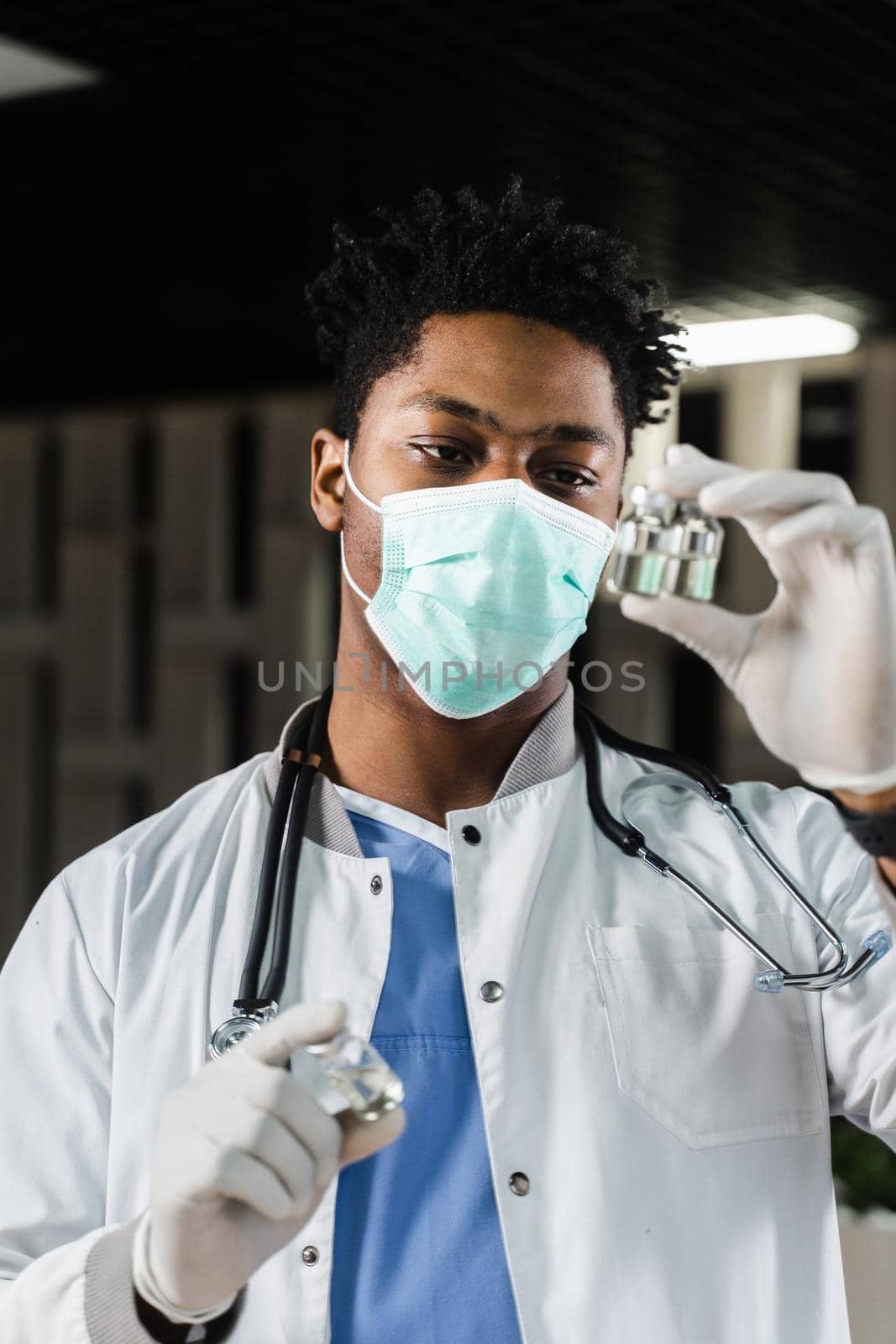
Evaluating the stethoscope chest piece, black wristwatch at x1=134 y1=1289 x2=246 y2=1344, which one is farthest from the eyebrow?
black wristwatch at x1=134 y1=1289 x2=246 y2=1344

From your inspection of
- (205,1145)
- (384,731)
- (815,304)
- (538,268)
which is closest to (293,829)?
(384,731)

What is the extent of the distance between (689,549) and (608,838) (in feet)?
1.58

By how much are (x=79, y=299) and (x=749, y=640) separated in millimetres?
3193

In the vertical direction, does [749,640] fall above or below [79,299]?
below

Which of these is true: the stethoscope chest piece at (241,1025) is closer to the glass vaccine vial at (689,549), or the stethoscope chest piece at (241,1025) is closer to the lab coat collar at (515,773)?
the lab coat collar at (515,773)

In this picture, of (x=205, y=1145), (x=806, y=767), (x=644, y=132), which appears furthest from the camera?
(x=644, y=132)

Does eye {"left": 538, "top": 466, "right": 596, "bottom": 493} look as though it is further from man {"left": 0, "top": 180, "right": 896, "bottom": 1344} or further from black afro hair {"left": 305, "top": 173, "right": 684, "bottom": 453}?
black afro hair {"left": 305, "top": 173, "right": 684, "bottom": 453}

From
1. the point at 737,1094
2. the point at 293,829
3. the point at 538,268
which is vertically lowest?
the point at 737,1094

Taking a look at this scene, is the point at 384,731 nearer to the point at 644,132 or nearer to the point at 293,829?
the point at 293,829

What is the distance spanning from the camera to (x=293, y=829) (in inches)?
59.7

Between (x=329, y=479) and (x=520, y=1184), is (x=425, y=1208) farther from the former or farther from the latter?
(x=329, y=479)

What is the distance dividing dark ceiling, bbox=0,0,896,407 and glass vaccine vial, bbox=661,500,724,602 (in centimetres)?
138

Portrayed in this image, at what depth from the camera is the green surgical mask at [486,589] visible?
5.00ft

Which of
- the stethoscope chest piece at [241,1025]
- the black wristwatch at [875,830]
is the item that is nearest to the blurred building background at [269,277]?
the black wristwatch at [875,830]
